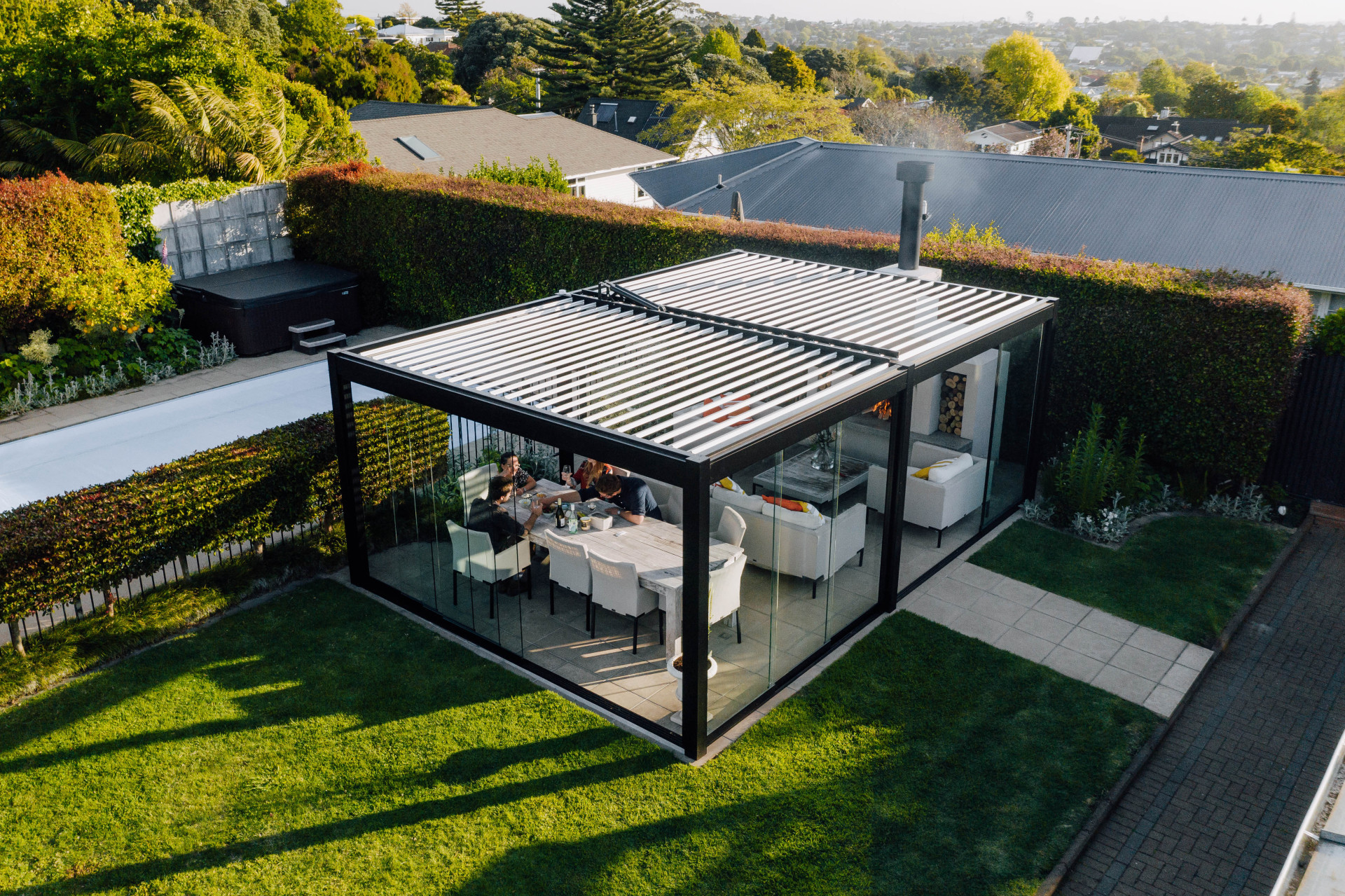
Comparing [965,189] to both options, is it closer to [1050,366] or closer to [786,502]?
[1050,366]

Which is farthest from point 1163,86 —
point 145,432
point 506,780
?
point 506,780

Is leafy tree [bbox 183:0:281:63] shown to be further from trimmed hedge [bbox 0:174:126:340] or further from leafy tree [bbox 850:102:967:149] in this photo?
trimmed hedge [bbox 0:174:126:340]

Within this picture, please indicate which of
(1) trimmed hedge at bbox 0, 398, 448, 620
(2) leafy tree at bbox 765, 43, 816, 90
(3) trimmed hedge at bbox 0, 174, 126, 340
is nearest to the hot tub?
(3) trimmed hedge at bbox 0, 174, 126, 340

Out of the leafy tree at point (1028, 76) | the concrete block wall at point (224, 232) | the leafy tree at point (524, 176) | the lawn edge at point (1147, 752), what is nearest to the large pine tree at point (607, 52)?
the leafy tree at point (524, 176)

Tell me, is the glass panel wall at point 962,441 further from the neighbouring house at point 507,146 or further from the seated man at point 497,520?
the neighbouring house at point 507,146

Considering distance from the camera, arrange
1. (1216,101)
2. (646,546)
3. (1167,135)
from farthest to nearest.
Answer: (1216,101) → (1167,135) → (646,546)

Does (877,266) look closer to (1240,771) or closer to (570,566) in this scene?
(570,566)
